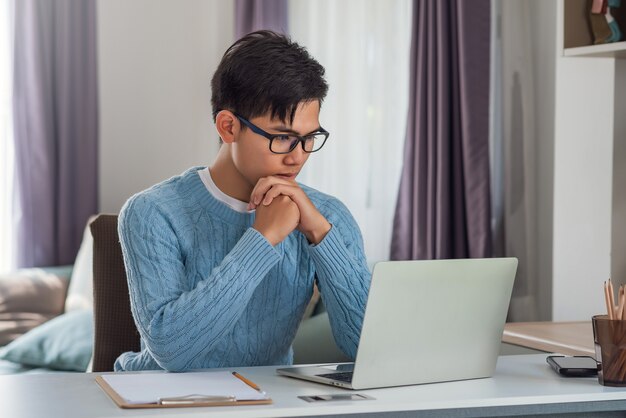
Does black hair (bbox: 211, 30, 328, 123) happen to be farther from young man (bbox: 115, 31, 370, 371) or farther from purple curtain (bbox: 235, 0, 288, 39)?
purple curtain (bbox: 235, 0, 288, 39)

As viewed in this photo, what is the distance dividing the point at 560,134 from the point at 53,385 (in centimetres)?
163

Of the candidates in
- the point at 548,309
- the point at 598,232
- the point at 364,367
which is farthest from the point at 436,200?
the point at 364,367

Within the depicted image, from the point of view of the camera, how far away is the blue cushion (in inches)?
129

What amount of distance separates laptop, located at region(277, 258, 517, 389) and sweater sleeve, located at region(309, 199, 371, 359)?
7.6 inches

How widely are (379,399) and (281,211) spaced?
0.41 meters

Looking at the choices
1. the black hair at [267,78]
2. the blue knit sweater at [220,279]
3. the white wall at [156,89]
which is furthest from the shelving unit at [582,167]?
the white wall at [156,89]

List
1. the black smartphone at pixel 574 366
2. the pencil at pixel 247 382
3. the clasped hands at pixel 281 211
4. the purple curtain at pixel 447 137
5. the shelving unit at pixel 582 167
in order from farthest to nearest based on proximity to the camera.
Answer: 1. the purple curtain at pixel 447 137
2. the shelving unit at pixel 582 167
3. the clasped hands at pixel 281 211
4. the black smartphone at pixel 574 366
5. the pencil at pixel 247 382

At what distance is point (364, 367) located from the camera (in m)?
1.39

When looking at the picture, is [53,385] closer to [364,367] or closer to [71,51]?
[364,367]

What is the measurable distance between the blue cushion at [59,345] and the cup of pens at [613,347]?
7.00 feet

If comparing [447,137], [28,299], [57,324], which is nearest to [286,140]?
[447,137]

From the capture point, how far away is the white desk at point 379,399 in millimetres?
1234

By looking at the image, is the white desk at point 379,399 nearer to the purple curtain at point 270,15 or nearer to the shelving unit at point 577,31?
the shelving unit at point 577,31

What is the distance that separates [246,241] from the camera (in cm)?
159
